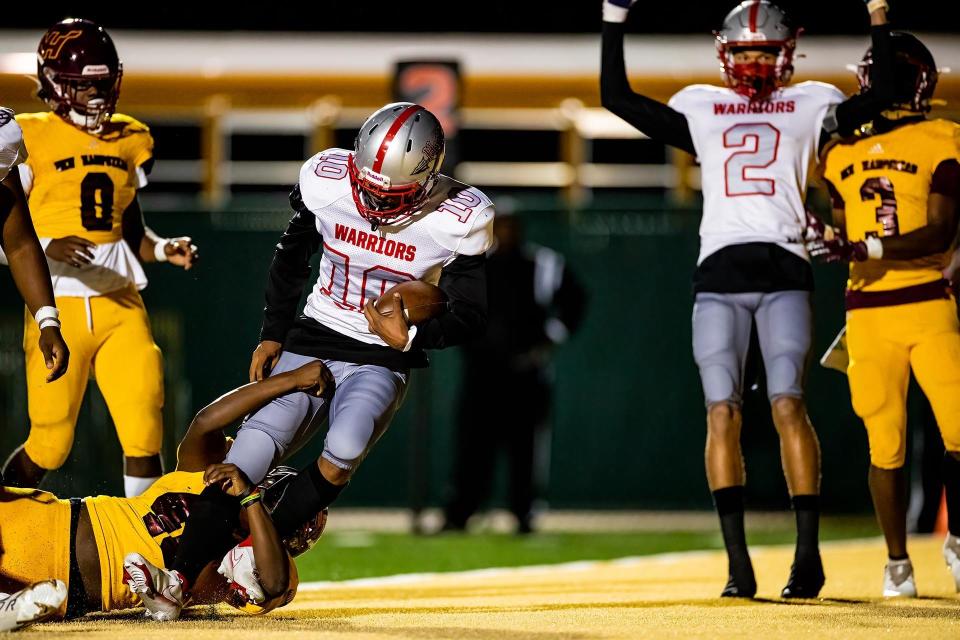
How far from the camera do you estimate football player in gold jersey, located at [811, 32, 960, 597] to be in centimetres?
607

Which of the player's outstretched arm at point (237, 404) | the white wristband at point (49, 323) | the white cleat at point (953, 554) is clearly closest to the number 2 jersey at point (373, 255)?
the player's outstretched arm at point (237, 404)

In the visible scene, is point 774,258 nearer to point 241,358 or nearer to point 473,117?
point 241,358

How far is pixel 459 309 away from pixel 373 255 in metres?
0.38

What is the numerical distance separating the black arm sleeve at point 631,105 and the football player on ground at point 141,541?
5.92 ft

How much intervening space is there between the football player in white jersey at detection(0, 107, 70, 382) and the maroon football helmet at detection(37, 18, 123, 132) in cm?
79

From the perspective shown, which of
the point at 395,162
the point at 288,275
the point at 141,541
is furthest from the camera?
the point at 288,275

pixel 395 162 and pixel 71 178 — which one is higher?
pixel 395 162

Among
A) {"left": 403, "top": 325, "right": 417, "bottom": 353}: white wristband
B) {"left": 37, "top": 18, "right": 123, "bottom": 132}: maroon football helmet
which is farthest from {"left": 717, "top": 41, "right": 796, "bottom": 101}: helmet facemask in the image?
{"left": 37, "top": 18, "right": 123, "bottom": 132}: maroon football helmet

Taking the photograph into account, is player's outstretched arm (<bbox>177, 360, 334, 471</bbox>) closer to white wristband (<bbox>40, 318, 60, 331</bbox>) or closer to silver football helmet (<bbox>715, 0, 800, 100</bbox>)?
white wristband (<bbox>40, 318, 60, 331</bbox>)

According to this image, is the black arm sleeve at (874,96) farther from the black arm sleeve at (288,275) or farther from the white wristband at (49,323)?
the white wristband at (49,323)

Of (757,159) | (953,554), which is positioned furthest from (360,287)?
(953,554)

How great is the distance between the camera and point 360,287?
18.0 feet

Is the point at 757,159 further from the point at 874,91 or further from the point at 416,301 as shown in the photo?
the point at 416,301

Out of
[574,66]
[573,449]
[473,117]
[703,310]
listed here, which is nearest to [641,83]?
[574,66]
